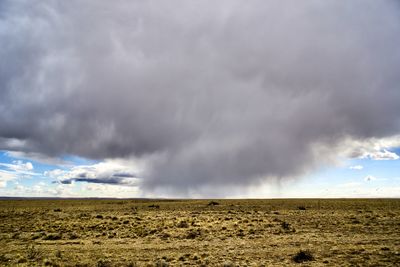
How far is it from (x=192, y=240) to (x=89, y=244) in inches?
294

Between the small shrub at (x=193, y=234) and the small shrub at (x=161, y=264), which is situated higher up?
the small shrub at (x=161, y=264)

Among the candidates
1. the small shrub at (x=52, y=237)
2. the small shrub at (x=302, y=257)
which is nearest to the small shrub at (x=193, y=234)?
the small shrub at (x=302, y=257)

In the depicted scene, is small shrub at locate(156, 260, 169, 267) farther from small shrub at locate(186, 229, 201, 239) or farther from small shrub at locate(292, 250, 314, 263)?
small shrub at locate(186, 229, 201, 239)

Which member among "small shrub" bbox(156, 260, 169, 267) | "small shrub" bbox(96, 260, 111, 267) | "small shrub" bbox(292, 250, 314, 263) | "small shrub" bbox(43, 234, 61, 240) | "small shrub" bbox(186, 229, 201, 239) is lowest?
"small shrub" bbox(43, 234, 61, 240)

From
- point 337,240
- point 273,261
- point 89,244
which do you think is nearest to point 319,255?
point 273,261

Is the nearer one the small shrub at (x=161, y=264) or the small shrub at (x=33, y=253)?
the small shrub at (x=161, y=264)

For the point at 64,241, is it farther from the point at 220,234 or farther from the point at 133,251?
the point at 220,234

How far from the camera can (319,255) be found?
16.4 meters

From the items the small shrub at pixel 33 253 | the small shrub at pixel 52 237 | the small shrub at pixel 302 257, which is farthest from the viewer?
the small shrub at pixel 52 237

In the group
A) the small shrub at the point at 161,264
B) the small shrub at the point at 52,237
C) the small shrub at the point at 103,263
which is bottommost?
the small shrub at the point at 52,237

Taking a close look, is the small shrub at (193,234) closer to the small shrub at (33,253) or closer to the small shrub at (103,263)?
the small shrub at (103,263)

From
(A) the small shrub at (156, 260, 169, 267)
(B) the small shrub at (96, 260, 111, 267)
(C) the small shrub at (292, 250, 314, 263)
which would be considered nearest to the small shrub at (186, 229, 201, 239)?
(A) the small shrub at (156, 260, 169, 267)

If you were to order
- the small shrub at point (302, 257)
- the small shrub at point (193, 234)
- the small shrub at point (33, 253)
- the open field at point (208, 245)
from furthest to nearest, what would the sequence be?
the small shrub at point (193, 234) → the small shrub at point (33, 253) → the open field at point (208, 245) → the small shrub at point (302, 257)

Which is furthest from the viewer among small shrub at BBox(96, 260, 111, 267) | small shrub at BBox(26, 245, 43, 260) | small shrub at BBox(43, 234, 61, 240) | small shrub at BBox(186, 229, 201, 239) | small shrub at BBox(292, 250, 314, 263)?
small shrub at BBox(43, 234, 61, 240)
